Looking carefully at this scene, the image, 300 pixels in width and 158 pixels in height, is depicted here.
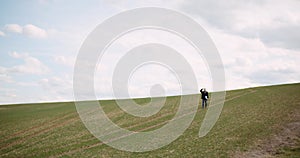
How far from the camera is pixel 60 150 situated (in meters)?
31.1

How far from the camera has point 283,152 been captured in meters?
22.1

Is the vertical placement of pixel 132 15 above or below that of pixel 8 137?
above

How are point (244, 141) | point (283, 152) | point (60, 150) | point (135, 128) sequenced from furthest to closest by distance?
point (135, 128) < point (60, 150) < point (244, 141) < point (283, 152)

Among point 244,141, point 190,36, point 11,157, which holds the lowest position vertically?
point 11,157

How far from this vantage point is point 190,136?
3119 cm

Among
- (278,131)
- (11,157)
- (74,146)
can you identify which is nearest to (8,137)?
(11,157)

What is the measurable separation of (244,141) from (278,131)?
490 cm

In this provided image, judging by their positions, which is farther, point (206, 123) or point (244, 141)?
point (206, 123)

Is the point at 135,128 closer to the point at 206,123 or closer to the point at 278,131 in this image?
the point at 206,123

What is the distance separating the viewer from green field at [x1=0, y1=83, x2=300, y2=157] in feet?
80.7

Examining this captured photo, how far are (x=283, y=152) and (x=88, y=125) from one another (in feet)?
99.2

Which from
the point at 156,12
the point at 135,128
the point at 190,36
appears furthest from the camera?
the point at 156,12

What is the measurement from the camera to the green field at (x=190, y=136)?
24588mm

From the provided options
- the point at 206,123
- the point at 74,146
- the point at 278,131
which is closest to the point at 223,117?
the point at 206,123
